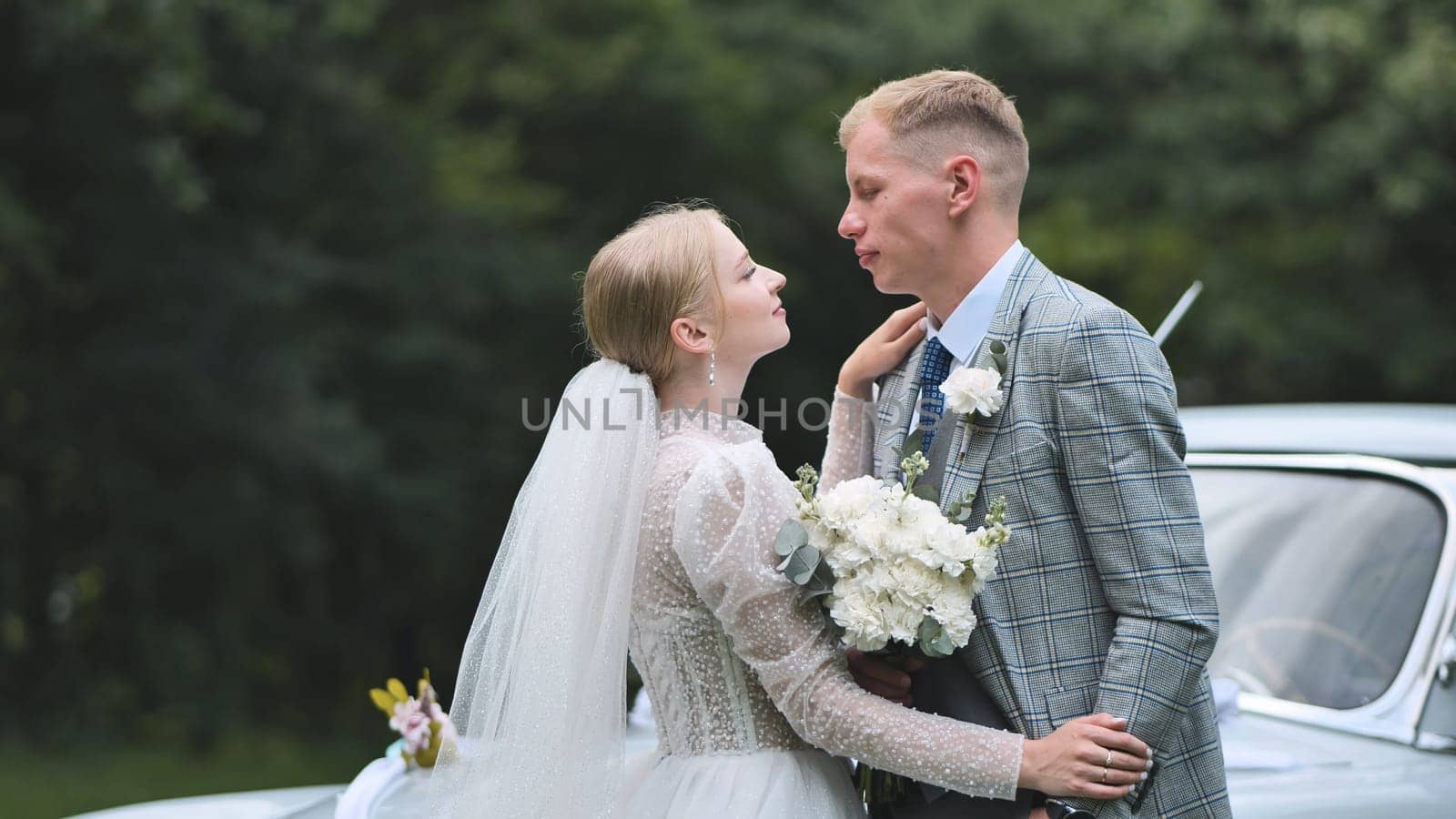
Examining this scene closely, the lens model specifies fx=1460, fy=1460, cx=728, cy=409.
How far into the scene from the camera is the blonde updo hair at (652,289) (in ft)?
8.73

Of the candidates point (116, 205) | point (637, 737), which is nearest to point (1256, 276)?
point (116, 205)

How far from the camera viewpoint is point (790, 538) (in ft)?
8.05

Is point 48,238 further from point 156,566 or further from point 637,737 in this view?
point 637,737

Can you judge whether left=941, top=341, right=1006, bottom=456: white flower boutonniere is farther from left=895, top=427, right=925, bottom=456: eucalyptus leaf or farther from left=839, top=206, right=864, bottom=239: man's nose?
left=839, top=206, right=864, bottom=239: man's nose

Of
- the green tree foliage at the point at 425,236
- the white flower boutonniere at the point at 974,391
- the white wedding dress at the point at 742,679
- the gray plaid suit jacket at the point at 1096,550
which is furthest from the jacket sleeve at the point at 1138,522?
the green tree foliage at the point at 425,236

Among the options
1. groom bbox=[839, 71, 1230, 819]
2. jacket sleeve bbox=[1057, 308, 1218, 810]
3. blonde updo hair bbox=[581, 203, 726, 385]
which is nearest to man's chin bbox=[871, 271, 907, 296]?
groom bbox=[839, 71, 1230, 819]

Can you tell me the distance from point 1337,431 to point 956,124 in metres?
1.70

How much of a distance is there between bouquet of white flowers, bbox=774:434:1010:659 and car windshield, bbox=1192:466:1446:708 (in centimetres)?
139

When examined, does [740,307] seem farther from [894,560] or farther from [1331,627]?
[1331,627]

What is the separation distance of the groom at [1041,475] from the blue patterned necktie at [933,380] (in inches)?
1.2

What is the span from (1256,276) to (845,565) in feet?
37.2

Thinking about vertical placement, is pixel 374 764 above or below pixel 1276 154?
below

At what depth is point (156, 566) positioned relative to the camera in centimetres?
1197

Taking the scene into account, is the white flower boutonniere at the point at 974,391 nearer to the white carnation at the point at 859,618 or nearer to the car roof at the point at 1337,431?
the white carnation at the point at 859,618
